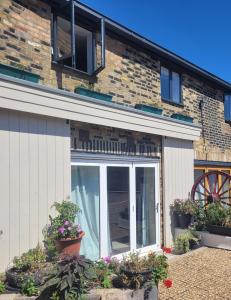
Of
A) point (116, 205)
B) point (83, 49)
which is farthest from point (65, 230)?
point (83, 49)

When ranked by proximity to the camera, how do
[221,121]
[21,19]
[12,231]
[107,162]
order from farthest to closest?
[221,121], [107,162], [21,19], [12,231]

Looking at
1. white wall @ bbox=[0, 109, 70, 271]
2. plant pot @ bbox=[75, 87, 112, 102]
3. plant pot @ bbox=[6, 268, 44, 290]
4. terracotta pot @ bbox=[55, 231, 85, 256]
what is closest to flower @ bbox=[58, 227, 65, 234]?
terracotta pot @ bbox=[55, 231, 85, 256]

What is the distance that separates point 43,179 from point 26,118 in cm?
104

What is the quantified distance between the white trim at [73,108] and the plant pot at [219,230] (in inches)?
104

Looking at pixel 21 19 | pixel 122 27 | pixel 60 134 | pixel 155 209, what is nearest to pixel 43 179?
pixel 60 134

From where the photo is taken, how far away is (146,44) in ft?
30.0

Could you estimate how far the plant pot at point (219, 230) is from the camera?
8.73 meters

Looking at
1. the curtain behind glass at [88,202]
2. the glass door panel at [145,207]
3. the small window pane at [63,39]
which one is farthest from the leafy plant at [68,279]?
the small window pane at [63,39]

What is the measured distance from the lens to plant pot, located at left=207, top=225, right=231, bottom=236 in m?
8.73

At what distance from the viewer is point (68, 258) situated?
4430mm

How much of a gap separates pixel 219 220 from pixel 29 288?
588cm

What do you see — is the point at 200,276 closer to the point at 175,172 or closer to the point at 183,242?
the point at 183,242

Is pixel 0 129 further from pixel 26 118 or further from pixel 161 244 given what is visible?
pixel 161 244

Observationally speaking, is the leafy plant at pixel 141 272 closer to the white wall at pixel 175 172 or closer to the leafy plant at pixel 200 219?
the white wall at pixel 175 172
